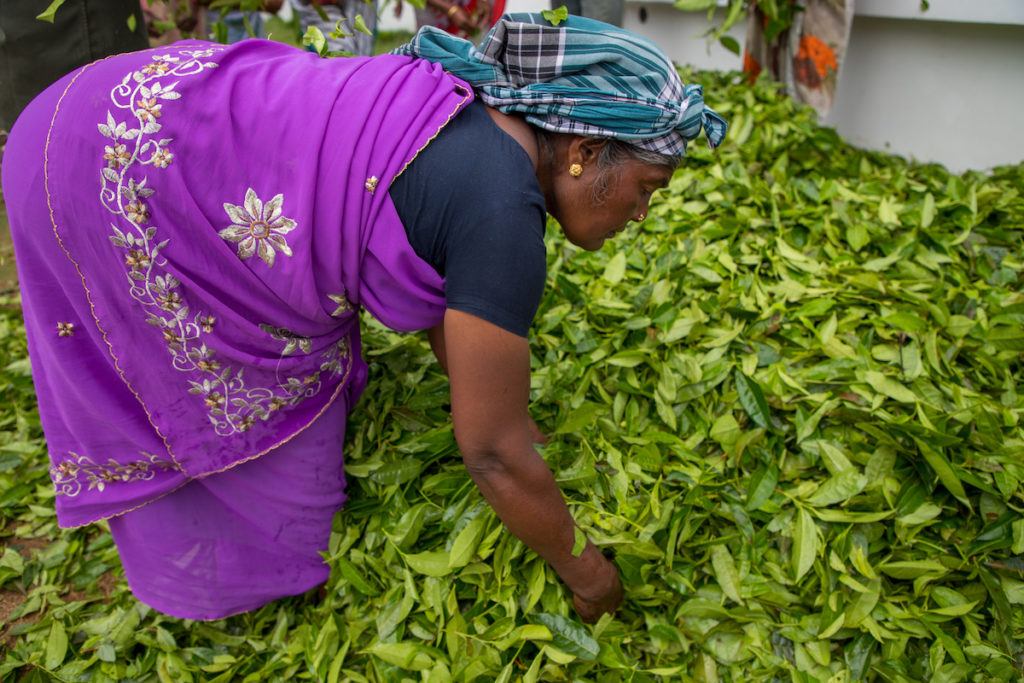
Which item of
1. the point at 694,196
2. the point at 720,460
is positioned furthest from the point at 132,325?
the point at 694,196

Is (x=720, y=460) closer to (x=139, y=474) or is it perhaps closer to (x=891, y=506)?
(x=891, y=506)

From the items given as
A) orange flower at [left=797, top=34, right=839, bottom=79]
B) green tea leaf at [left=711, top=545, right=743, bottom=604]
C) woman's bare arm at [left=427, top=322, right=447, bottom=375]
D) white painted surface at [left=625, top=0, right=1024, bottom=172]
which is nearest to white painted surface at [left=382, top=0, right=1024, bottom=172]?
white painted surface at [left=625, top=0, right=1024, bottom=172]

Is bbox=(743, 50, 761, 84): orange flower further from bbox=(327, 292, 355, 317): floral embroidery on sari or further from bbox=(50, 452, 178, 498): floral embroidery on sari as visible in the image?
bbox=(50, 452, 178, 498): floral embroidery on sari

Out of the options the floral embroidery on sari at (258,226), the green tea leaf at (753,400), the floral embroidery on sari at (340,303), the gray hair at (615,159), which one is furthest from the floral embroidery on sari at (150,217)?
the green tea leaf at (753,400)

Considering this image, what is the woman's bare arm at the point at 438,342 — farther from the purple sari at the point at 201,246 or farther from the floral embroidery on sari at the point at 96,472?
the floral embroidery on sari at the point at 96,472

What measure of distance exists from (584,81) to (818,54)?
215cm

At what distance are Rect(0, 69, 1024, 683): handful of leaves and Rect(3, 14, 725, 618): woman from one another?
0.20m

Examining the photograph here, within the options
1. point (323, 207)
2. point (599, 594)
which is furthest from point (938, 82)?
point (323, 207)

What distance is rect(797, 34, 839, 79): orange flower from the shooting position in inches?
115

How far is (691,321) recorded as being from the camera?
190cm

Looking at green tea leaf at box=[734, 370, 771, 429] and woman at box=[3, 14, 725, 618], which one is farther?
green tea leaf at box=[734, 370, 771, 429]

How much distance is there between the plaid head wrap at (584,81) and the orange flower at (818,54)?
1974 mm

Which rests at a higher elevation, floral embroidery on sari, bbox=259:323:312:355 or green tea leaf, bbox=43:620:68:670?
floral embroidery on sari, bbox=259:323:312:355

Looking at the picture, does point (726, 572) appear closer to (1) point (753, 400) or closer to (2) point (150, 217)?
(1) point (753, 400)
